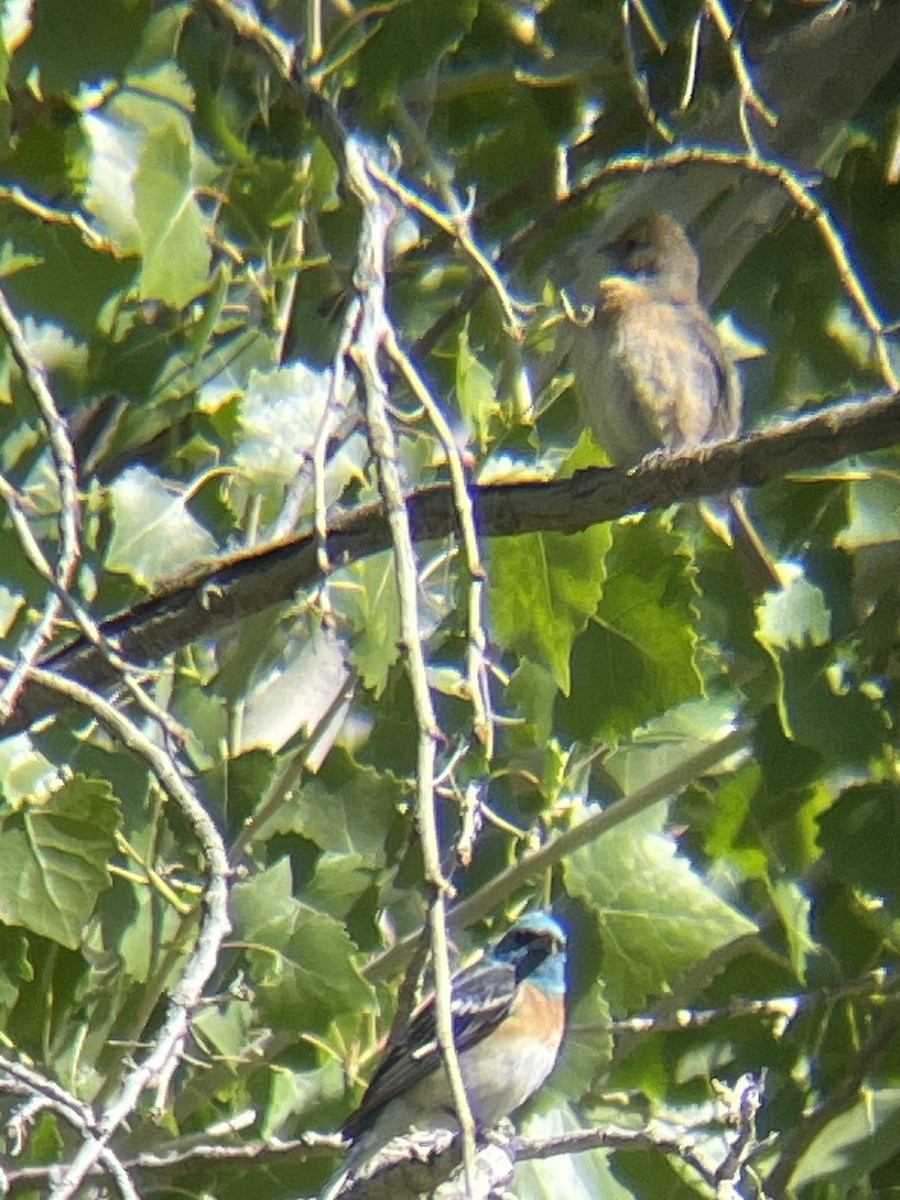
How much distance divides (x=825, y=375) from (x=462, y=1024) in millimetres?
1935

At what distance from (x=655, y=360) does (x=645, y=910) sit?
112 centimetres

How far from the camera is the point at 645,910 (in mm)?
3625

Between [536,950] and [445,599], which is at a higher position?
[445,599]

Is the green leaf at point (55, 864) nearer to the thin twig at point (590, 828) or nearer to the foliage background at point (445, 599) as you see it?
Result: the foliage background at point (445, 599)

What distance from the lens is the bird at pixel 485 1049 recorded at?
3.86 metres

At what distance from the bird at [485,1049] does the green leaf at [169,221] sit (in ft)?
4.98

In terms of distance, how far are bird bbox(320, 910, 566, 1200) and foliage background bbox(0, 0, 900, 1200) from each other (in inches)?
4.6

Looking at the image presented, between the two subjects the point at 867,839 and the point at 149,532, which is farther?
the point at 149,532

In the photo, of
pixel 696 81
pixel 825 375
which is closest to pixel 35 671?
pixel 825 375

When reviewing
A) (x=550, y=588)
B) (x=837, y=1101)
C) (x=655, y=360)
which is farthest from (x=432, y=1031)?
(x=655, y=360)

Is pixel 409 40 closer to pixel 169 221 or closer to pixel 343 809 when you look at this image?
pixel 169 221

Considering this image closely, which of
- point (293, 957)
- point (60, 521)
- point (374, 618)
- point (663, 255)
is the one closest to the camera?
point (60, 521)

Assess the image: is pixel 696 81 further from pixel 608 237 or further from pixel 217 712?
pixel 217 712

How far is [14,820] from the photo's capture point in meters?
3.13
